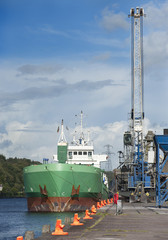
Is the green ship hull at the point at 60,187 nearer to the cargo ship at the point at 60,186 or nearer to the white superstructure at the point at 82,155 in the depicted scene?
the cargo ship at the point at 60,186

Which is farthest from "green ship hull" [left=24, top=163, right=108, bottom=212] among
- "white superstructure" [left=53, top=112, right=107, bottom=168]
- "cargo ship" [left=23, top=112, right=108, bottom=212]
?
"white superstructure" [left=53, top=112, right=107, bottom=168]

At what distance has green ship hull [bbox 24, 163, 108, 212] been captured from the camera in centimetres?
5169

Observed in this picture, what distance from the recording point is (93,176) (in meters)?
55.8

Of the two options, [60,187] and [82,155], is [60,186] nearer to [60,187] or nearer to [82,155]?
[60,187]

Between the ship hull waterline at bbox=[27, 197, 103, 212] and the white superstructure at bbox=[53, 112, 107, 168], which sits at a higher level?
the white superstructure at bbox=[53, 112, 107, 168]

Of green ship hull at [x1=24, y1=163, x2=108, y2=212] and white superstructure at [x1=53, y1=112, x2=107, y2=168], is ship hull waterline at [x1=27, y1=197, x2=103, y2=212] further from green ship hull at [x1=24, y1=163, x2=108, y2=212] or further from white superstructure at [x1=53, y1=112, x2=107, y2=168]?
white superstructure at [x1=53, y1=112, x2=107, y2=168]

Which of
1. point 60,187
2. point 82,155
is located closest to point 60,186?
point 60,187

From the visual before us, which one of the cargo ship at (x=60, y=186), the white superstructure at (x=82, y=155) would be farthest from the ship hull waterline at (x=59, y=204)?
the white superstructure at (x=82, y=155)

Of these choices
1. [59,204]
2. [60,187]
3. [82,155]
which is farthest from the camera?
[82,155]

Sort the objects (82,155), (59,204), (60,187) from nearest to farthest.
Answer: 1. (59,204)
2. (60,187)
3. (82,155)

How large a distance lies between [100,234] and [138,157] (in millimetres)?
67732

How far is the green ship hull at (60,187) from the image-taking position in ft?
170

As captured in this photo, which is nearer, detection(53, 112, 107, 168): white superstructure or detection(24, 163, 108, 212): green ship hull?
detection(24, 163, 108, 212): green ship hull

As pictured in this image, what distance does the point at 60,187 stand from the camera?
169ft
